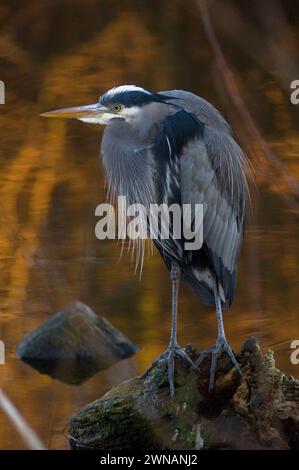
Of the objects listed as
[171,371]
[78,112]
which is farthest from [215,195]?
[171,371]

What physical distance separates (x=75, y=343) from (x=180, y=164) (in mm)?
1316

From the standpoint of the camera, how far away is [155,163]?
12.5ft

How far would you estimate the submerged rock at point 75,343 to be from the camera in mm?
4711

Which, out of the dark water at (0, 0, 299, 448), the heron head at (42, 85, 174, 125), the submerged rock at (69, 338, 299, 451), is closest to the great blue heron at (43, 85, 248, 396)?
the heron head at (42, 85, 174, 125)

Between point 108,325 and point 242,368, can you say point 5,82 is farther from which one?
point 242,368

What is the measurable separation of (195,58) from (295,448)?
672 centimetres

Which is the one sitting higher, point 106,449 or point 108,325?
point 108,325

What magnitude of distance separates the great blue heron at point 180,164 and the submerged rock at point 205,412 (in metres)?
0.13

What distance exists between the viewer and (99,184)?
7.10m

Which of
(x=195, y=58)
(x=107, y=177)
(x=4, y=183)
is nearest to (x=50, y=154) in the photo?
(x=4, y=183)

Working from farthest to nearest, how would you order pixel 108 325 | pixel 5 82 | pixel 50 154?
pixel 5 82
pixel 50 154
pixel 108 325

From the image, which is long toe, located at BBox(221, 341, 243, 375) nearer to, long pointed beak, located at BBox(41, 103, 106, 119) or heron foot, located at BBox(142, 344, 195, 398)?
heron foot, located at BBox(142, 344, 195, 398)

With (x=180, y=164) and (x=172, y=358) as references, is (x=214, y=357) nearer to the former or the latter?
(x=172, y=358)

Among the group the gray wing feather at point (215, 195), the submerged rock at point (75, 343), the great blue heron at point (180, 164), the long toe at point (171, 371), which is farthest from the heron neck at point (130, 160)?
the submerged rock at point (75, 343)
